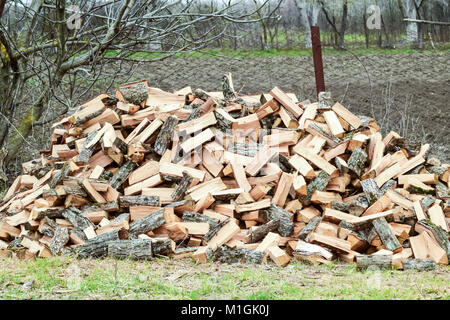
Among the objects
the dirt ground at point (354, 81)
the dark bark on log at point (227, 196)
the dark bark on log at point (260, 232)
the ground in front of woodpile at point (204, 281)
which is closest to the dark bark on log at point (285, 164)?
the dark bark on log at point (227, 196)

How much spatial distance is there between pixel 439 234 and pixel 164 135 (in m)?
2.82

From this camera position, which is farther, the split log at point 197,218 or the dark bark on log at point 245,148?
the dark bark on log at point 245,148

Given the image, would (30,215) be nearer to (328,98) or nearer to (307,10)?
(328,98)

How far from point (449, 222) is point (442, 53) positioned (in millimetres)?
11107

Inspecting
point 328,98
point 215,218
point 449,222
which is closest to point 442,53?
point 328,98

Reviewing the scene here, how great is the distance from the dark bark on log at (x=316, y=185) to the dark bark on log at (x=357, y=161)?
313 mm

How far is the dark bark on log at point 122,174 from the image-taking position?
584 cm

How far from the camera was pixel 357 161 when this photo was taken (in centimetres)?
589

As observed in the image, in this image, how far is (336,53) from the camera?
15.4 m

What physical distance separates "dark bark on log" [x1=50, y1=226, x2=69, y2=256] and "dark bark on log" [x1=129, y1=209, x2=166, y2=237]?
589 mm

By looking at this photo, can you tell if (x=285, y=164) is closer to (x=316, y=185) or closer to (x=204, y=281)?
(x=316, y=185)

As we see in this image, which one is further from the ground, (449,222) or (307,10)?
(307,10)

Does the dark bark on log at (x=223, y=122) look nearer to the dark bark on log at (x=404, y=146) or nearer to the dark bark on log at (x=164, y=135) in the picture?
the dark bark on log at (x=164, y=135)
